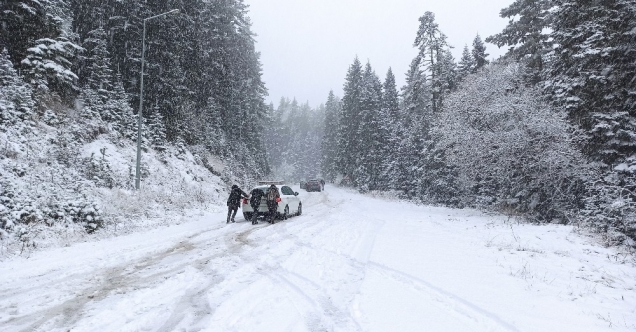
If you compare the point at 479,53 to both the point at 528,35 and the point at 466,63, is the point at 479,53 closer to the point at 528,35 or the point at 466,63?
the point at 466,63

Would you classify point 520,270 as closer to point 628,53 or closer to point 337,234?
point 337,234

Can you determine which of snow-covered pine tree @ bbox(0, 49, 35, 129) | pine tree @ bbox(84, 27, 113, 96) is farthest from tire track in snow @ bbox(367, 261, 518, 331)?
pine tree @ bbox(84, 27, 113, 96)

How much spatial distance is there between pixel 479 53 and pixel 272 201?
30292 millimetres

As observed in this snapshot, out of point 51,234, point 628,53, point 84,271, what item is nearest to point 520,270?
point 84,271

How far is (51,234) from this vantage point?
9766 mm

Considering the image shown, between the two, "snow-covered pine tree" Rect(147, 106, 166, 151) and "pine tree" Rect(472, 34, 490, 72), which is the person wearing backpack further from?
"pine tree" Rect(472, 34, 490, 72)

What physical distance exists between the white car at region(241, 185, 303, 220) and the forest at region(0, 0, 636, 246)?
19.5 feet

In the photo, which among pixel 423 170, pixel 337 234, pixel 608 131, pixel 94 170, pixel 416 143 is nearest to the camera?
pixel 337 234

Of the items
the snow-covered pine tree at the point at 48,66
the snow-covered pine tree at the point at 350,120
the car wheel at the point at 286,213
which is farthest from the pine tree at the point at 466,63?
the snow-covered pine tree at the point at 48,66

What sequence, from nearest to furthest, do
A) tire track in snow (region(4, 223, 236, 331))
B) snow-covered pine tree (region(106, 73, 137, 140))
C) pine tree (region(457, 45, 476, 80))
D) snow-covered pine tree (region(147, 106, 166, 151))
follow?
→ 1. tire track in snow (region(4, 223, 236, 331))
2. snow-covered pine tree (region(106, 73, 137, 140))
3. snow-covered pine tree (region(147, 106, 166, 151))
4. pine tree (region(457, 45, 476, 80))

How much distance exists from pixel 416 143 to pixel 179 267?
112 ft

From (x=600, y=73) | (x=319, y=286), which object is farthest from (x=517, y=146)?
(x=319, y=286)

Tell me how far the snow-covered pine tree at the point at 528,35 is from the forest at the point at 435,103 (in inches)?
3.0

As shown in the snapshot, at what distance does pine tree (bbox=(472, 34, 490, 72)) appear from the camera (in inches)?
1407
